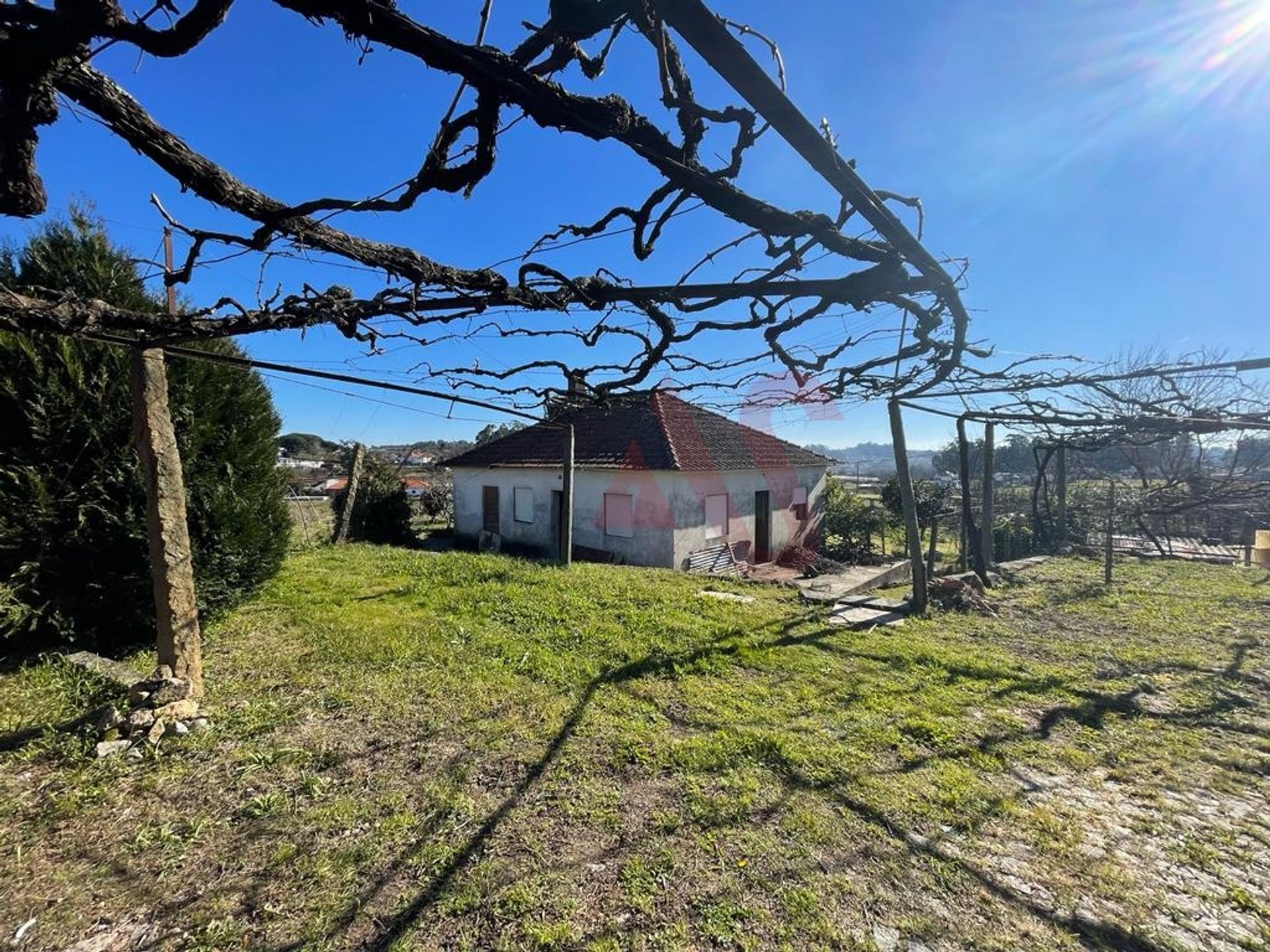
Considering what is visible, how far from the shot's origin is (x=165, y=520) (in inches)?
156

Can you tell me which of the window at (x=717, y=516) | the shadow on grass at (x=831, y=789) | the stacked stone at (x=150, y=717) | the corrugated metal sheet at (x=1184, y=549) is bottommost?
the shadow on grass at (x=831, y=789)

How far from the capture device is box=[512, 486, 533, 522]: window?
14.6 meters

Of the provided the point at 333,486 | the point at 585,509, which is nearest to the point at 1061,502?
the point at 585,509

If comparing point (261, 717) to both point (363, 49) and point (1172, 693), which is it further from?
point (1172, 693)

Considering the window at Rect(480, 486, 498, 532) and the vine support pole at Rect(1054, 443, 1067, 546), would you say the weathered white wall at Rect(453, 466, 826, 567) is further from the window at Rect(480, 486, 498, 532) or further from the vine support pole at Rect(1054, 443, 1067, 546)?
the vine support pole at Rect(1054, 443, 1067, 546)

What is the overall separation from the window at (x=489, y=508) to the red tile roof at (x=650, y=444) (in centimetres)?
79

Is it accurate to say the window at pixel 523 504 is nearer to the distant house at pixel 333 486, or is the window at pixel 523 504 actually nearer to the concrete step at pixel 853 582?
the distant house at pixel 333 486

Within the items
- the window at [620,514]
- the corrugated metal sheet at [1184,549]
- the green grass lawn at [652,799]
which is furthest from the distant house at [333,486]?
the corrugated metal sheet at [1184,549]

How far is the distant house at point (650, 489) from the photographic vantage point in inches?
487

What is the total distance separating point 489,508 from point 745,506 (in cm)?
779

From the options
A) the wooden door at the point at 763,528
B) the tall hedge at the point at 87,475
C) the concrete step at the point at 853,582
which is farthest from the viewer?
the wooden door at the point at 763,528

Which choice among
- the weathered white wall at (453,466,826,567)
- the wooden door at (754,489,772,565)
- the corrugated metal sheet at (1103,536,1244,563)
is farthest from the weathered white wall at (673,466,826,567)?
the corrugated metal sheet at (1103,536,1244,563)

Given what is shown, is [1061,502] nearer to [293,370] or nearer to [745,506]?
[745,506]

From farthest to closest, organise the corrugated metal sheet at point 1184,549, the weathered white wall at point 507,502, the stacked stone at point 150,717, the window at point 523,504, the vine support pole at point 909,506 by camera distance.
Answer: the window at point 523,504, the weathered white wall at point 507,502, the corrugated metal sheet at point 1184,549, the vine support pole at point 909,506, the stacked stone at point 150,717
